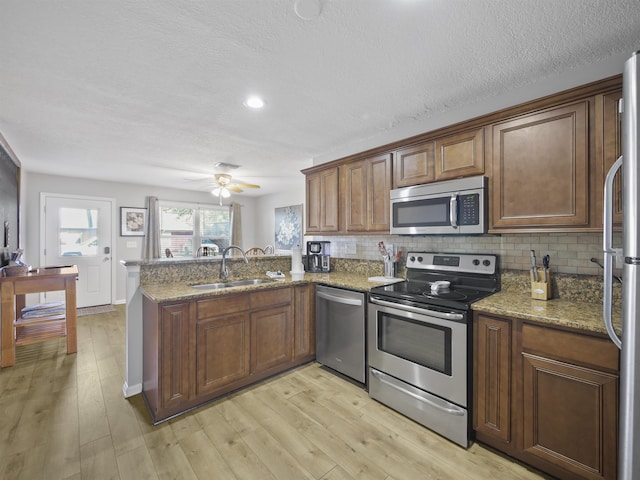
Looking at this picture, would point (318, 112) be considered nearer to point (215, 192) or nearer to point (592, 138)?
point (592, 138)

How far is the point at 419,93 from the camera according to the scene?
223 centimetres

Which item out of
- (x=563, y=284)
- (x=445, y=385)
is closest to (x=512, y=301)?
(x=563, y=284)

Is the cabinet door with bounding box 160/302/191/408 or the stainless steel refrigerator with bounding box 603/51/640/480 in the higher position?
the stainless steel refrigerator with bounding box 603/51/640/480

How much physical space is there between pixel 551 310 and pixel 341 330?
1.55 meters

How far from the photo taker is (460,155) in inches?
88.1

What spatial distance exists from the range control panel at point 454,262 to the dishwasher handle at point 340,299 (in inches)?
26.0

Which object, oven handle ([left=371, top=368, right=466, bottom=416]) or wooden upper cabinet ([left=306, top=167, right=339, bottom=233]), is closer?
oven handle ([left=371, top=368, right=466, bottom=416])

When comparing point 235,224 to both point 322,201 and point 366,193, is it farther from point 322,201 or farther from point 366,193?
point 366,193

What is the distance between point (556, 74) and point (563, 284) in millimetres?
1397

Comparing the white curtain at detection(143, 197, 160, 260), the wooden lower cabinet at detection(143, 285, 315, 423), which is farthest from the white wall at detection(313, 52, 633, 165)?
the white curtain at detection(143, 197, 160, 260)

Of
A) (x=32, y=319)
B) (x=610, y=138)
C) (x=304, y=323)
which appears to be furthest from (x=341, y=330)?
(x=32, y=319)

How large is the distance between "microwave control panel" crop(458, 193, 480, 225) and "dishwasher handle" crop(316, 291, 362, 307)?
102 centimetres

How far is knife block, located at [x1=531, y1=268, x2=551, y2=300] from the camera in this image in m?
1.92

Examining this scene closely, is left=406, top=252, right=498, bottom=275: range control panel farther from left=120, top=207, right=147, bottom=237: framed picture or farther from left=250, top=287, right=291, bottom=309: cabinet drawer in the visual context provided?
left=120, top=207, right=147, bottom=237: framed picture
